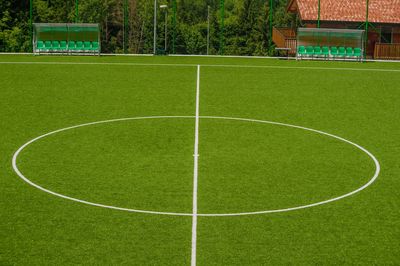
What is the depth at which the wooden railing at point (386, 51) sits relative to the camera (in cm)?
4216

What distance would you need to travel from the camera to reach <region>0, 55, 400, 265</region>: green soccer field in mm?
10453

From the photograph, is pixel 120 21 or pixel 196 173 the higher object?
pixel 120 21

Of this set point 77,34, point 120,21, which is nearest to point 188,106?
point 77,34

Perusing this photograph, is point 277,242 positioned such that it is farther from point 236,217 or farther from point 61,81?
point 61,81

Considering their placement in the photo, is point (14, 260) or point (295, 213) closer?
point (14, 260)

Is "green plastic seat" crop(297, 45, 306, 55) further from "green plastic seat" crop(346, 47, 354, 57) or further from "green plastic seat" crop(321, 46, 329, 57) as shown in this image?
"green plastic seat" crop(346, 47, 354, 57)

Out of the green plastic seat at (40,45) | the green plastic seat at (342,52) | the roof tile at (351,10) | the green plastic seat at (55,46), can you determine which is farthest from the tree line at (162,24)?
the green plastic seat at (40,45)

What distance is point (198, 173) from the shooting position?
1460 centimetres

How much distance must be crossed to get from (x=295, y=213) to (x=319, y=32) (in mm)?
30260

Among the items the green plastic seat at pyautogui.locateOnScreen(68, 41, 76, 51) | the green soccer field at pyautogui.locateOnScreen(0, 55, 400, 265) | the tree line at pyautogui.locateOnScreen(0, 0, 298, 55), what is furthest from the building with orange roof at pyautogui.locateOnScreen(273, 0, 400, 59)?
the green soccer field at pyautogui.locateOnScreen(0, 55, 400, 265)

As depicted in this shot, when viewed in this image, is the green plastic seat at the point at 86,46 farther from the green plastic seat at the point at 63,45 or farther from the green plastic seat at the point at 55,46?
the green plastic seat at the point at 55,46

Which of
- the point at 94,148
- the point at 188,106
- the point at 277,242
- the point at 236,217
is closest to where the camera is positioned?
the point at 277,242

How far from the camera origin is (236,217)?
463 inches

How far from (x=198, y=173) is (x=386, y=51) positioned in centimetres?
3148
